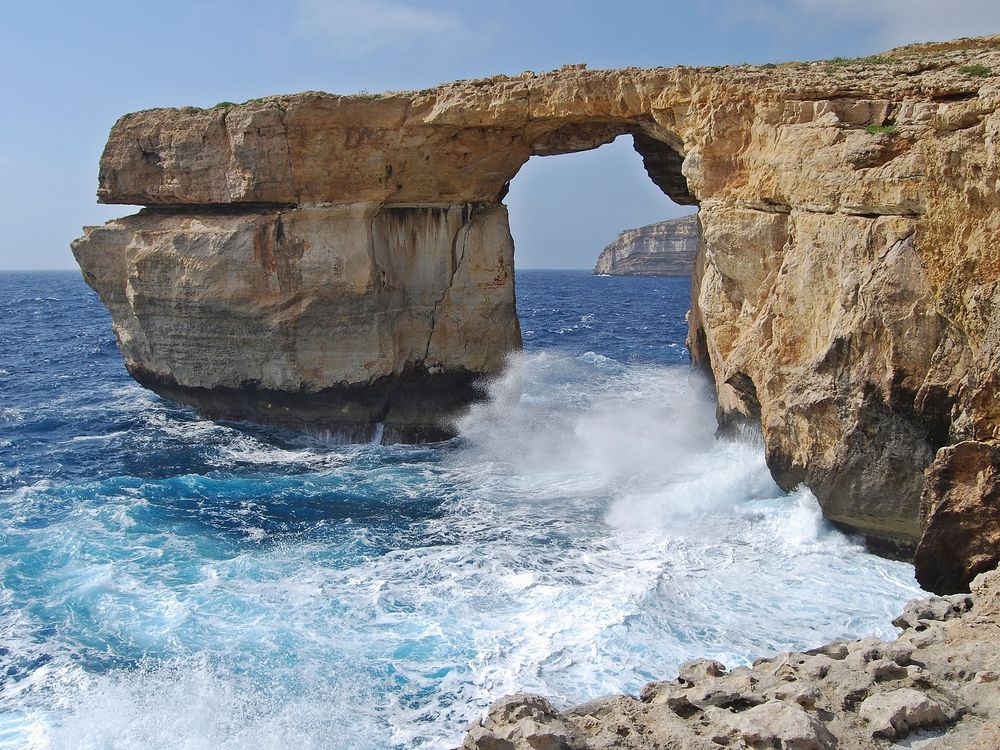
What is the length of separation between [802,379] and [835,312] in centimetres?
123

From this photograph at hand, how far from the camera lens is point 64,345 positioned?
1421 inches

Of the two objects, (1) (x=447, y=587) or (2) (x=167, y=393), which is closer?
(1) (x=447, y=587)

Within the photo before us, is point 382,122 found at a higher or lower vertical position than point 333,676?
higher

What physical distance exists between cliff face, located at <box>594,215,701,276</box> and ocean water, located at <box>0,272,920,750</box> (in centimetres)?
10025

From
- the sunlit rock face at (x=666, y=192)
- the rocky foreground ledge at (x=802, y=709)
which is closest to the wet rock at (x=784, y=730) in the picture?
the rocky foreground ledge at (x=802, y=709)

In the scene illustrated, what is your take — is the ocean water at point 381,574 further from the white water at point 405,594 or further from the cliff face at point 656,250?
the cliff face at point 656,250

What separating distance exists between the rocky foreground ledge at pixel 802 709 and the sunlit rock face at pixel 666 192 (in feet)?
14.8

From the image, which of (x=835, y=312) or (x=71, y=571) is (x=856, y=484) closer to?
(x=835, y=312)

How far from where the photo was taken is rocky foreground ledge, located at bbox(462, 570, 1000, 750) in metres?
6.27

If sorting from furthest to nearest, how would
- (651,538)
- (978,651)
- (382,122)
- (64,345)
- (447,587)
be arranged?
(64,345) → (382,122) → (651,538) → (447,587) → (978,651)

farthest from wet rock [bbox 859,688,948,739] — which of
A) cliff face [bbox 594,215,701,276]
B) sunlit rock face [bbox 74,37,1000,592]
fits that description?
cliff face [bbox 594,215,701,276]

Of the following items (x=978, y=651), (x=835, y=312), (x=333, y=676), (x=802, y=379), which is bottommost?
(x=333, y=676)

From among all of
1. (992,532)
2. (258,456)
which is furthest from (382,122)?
(992,532)

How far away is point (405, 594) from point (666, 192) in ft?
52.6
